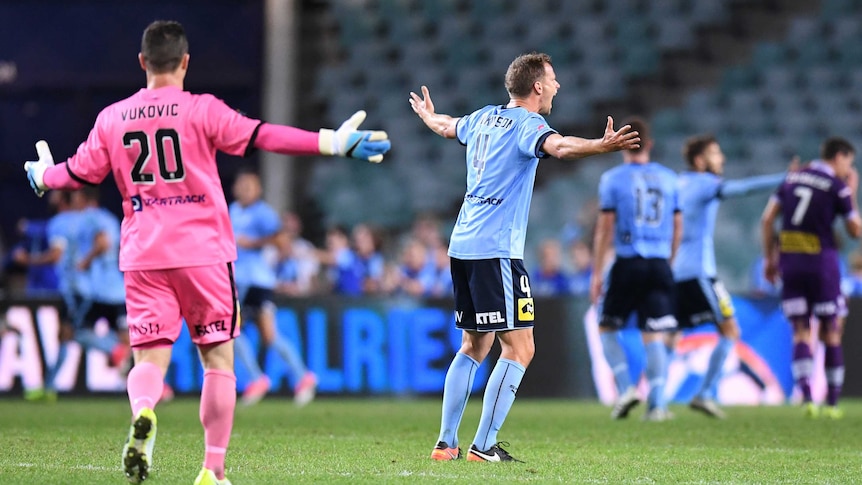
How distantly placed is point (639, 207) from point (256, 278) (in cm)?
410

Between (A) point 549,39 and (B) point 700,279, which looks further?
(A) point 549,39

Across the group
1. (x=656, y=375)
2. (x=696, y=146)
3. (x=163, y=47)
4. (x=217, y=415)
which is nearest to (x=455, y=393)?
(x=217, y=415)

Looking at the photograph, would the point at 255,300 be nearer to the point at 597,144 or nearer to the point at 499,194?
the point at 499,194

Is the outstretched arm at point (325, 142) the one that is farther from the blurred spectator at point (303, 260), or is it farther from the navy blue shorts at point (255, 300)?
the blurred spectator at point (303, 260)

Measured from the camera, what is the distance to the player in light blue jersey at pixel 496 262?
6.63 m

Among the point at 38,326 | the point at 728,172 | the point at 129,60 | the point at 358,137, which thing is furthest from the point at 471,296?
the point at 129,60

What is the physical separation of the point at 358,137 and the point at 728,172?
12725mm

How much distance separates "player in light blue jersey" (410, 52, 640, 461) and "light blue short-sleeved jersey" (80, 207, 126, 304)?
7415mm

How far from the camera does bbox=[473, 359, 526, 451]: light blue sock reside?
6.61m

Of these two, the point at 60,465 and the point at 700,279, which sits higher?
the point at 700,279

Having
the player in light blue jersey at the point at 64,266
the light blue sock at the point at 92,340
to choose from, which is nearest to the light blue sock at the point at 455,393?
the light blue sock at the point at 92,340

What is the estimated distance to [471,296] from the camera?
669 centimetres

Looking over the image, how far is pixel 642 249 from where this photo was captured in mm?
10172

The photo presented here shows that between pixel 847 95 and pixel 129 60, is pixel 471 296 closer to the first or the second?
pixel 847 95
